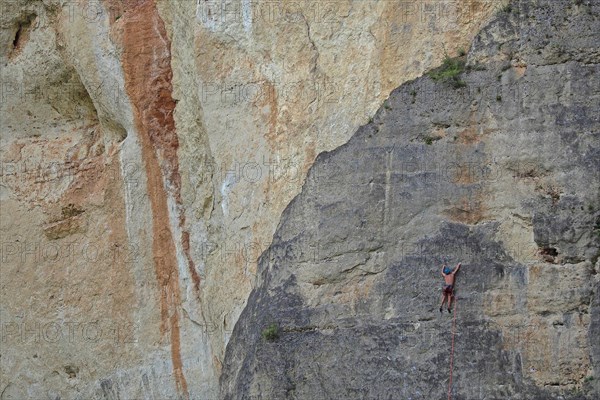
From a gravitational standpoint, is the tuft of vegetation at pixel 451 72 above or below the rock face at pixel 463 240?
above

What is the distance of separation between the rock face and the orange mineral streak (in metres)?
2.69

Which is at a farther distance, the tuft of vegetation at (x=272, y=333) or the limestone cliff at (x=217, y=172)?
the tuft of vegetation at (x=272, y=333)

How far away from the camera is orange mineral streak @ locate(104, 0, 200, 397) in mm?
17078

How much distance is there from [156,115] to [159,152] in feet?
1.57

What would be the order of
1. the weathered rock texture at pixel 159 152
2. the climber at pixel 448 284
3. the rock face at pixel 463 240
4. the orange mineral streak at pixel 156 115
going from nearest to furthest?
the rock face at pixel 463 240 → the climber at pixel 448 284 → the weathered rock texture at pixel 159 152 → the orange mineral streak at pixel 156 115

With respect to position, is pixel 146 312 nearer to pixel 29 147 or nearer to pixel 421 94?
pixel 29 147

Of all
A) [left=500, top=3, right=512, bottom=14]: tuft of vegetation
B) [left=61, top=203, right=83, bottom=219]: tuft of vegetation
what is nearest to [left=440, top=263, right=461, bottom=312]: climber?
[left=500, top=3, right=512, bottom=14]: tuft of vegetation

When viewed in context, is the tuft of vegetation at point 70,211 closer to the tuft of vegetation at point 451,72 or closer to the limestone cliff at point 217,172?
the limestone cliff at point 217,172

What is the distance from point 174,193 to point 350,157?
3.41 m

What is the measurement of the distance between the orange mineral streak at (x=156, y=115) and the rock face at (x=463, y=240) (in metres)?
2.69

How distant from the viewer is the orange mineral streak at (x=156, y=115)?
1708 cm

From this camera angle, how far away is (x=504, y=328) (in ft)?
44.6

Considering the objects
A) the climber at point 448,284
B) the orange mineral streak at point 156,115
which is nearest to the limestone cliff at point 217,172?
the orange mineral streak at point 156,115

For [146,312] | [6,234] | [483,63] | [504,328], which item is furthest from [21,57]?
[504,328]
